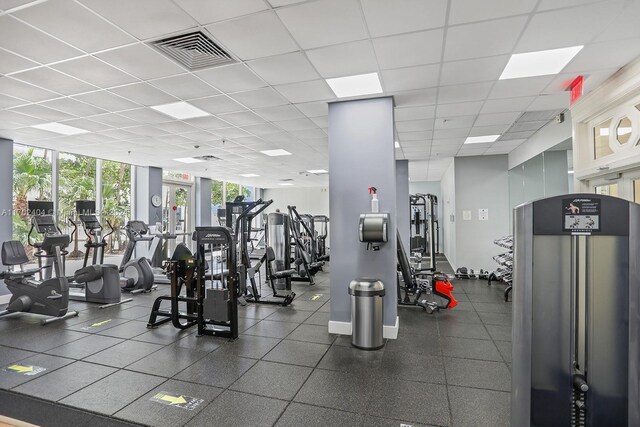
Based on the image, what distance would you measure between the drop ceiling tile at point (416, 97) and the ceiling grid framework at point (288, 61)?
0.10ft

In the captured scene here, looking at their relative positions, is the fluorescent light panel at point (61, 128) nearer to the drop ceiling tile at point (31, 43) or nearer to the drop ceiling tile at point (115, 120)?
the drop ceiling tile at point (115, 120)

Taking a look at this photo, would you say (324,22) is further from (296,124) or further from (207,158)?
(207,158)

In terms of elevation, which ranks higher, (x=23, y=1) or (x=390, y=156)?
(x=23, y=1)

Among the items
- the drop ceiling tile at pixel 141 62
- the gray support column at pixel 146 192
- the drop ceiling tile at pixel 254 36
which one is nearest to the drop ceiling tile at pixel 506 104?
the drop ceiling tile at pixel 254 36

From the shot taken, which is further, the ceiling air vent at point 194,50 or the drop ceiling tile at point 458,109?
the drop ceiling tile at point 458,109

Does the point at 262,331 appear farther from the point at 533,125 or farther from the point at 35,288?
the point at 533,125

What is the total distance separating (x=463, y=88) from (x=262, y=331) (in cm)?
389

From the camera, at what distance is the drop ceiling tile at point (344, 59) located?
3018 mm

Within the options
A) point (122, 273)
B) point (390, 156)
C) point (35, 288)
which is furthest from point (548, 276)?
point (122, 273)

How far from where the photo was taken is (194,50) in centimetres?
307

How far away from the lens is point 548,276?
1.58 meters

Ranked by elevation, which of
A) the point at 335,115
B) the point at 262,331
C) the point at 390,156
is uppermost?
the point at 335,115

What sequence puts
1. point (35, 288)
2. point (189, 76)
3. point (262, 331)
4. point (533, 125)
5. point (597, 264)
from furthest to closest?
1. point (533, 125)
2. point (35, 288)
3. point (262, 331)
4. point (189, 76)
5. point (597, 264)

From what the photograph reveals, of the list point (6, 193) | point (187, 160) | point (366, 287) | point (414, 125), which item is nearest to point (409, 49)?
point (366, 287)
